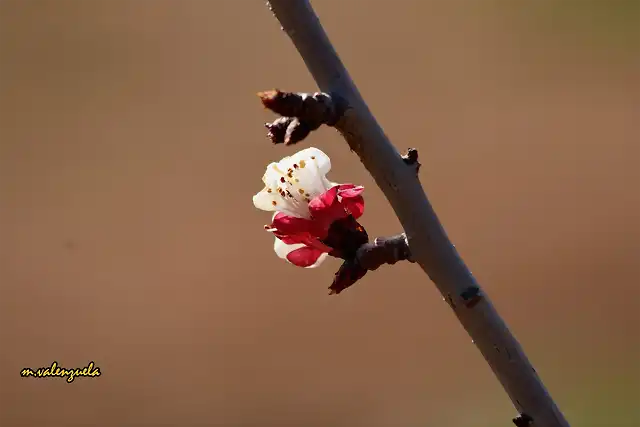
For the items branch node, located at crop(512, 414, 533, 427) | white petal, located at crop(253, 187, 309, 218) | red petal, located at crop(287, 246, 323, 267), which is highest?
white petal, located at crop(253, 187, 309, 218)

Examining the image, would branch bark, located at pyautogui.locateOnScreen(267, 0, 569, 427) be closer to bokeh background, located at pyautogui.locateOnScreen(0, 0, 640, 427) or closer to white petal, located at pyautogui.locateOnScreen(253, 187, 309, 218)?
white petal, located at pyautogui.locateOnScreen(253, 187, 309, 218)

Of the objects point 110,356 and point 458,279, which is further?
point 110,356

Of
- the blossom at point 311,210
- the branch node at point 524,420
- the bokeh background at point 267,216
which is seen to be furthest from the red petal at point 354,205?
the bokeh background at point 267,216

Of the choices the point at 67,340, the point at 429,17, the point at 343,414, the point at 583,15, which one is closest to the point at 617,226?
the point at 583,15

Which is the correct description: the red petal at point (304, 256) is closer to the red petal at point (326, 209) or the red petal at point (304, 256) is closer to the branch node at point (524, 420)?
the red petal at point (326, 209)

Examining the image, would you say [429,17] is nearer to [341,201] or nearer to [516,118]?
[516,118]

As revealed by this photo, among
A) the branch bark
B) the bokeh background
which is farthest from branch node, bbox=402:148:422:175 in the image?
the bokeh background

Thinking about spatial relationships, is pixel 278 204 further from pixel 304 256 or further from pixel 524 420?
pixel 524 420
